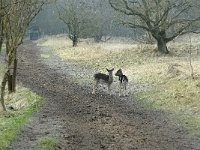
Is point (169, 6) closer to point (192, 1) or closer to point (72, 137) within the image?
point (192, 1)

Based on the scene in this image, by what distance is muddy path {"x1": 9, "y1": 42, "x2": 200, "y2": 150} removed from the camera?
15.4 metres

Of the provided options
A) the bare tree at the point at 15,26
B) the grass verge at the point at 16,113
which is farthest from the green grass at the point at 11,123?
the bare tree at the point at 15,26

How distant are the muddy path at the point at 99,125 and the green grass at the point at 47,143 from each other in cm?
18

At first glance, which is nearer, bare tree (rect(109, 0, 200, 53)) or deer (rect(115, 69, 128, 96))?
deer (rect(115, 69, 128, 96))

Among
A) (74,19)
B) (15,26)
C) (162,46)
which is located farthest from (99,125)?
(74,19)

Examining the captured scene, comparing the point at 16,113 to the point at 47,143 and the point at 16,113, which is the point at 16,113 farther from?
the point at 47,143

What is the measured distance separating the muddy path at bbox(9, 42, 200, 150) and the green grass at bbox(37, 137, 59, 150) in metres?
0.18

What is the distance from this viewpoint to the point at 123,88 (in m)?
27.1

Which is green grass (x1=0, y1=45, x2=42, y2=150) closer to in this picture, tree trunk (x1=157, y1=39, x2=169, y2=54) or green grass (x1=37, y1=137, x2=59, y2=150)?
green grass (x1=37, y1=137, x2=59, y2=150)

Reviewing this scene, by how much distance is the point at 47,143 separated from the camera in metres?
14.7

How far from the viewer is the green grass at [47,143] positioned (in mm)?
14219

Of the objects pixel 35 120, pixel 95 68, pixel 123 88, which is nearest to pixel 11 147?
pixel 35 120

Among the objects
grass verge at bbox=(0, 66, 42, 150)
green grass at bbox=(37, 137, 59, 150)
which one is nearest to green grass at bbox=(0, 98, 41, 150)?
grass verge at bbox=(0, 66, 42, 150)

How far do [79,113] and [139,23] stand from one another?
29.1 metres
